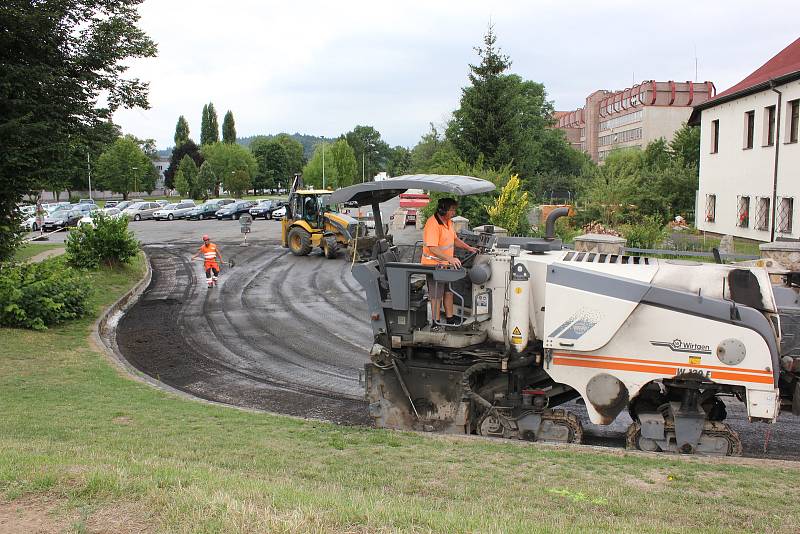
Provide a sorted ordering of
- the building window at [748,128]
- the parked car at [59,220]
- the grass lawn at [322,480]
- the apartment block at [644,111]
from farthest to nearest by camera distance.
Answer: the apartment block at [644,111] → the parked car at [59,220] → the building window at [748,128] → the grass lawn at [322,480]

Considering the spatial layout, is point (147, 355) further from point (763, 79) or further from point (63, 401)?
point (763, 79)

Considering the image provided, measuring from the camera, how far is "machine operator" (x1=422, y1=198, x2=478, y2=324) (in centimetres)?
885

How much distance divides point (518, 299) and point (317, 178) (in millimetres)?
95592

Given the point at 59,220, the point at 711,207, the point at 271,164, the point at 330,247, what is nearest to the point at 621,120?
the point at 271,164

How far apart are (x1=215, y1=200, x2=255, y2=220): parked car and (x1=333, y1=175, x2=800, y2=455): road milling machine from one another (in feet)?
169

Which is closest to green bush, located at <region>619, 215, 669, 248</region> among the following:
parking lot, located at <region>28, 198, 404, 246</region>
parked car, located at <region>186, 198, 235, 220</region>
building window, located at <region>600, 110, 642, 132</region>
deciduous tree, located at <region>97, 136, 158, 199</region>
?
parking lot, located at <region>28, 198, 404, 246</region>

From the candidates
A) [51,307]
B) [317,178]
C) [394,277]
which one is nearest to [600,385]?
[394,277]

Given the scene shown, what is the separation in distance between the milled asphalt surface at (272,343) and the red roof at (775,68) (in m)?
18.1

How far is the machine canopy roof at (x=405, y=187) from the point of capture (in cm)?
852

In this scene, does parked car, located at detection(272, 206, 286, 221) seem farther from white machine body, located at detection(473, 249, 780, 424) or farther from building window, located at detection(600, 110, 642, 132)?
building window, located at detection(600, 110, 642, 132)

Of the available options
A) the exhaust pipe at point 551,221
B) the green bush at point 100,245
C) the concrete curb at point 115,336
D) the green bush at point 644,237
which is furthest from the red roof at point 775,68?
the green bush at point 100,245

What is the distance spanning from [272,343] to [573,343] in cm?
860

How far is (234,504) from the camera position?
5004 mm

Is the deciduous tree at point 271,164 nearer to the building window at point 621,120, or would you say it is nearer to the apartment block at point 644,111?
the apartment block at point 644,111
